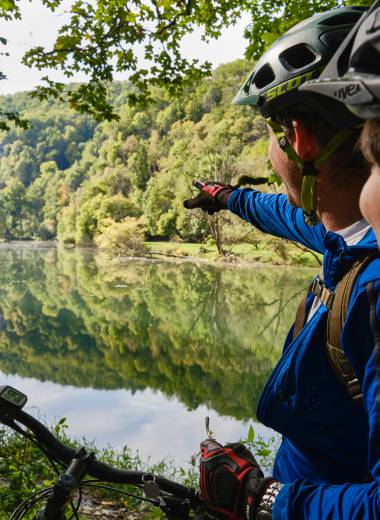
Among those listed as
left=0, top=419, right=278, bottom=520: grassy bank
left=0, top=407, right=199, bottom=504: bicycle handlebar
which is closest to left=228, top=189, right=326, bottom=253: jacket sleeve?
left=0, top=407, right=199, bottom=504: bicycle handlebar

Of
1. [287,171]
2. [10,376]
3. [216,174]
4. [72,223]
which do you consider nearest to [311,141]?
[287,171]

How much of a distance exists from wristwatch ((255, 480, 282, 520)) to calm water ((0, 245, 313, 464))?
28.7 ft

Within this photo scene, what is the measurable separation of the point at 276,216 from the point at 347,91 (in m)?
1.51

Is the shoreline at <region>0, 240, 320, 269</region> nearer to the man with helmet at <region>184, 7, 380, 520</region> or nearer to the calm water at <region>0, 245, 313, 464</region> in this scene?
the calm water at <region>0, 245, 313, 464</region>

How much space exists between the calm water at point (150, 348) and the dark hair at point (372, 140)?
30.8ft

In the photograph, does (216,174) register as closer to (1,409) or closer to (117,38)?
(117,38)

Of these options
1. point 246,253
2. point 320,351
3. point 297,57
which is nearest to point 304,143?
point 297,57

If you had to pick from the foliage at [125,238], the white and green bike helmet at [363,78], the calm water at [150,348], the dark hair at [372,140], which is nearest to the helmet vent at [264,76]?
the white and green bike helmet at [363,78]

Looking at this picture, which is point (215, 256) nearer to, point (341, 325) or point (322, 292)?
point (322, 292)

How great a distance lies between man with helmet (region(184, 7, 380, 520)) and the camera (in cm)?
105

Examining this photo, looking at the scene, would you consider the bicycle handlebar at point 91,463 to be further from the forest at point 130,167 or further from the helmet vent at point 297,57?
the forest at point 130,167

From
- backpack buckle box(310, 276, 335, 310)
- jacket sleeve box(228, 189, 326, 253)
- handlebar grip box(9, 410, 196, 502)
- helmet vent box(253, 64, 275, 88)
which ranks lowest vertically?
handlebar grip box(9, 410, 196, 502)

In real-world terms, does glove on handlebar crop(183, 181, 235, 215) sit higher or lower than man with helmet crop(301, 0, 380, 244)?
higher

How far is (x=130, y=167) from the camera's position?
277ft
